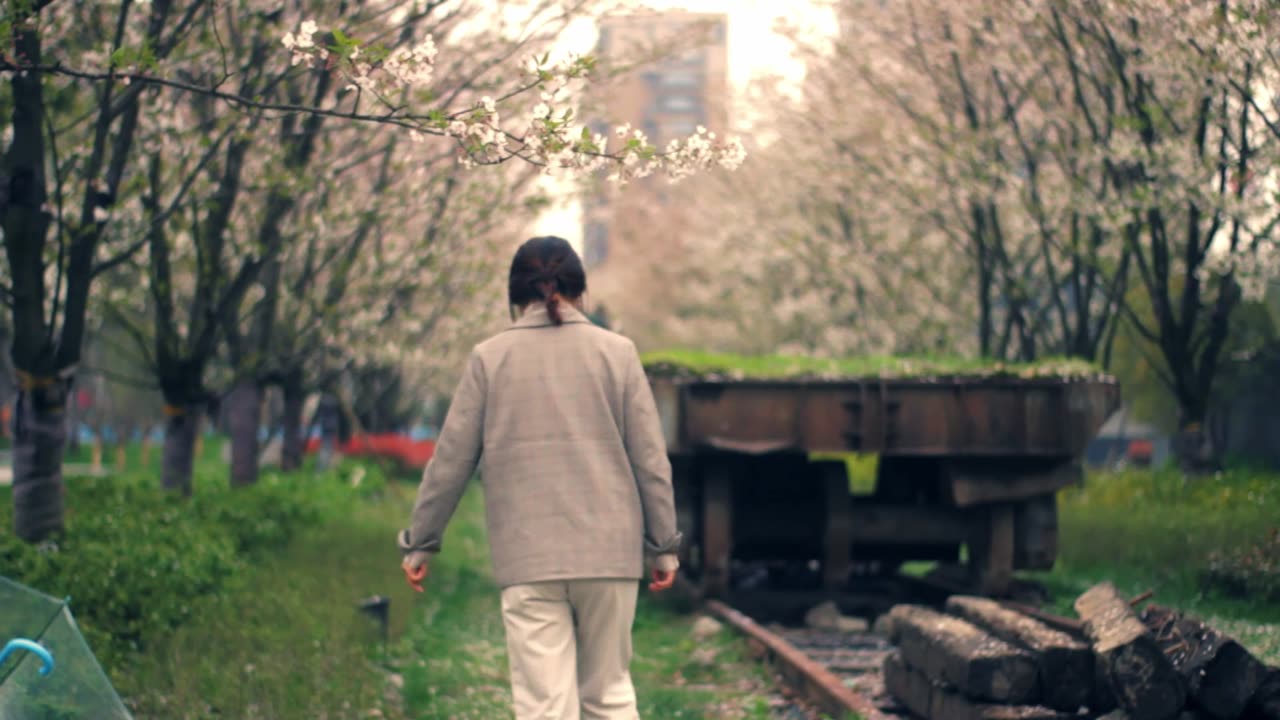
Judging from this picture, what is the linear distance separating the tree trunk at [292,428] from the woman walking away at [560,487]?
59.9ft

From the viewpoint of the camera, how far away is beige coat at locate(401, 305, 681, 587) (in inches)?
182

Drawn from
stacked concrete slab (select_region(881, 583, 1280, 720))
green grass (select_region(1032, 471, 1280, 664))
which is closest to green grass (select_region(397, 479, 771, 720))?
stacked concrete slab (select_region(881, 583, 1280, 720))

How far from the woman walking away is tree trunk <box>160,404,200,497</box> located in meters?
10.3

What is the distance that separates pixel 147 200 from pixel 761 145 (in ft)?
62.4

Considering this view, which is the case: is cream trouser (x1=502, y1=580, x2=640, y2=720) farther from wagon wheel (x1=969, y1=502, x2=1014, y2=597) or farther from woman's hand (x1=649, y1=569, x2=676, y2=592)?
wagon wheel (x1=969, y1=502, x2=1014, y2=597)

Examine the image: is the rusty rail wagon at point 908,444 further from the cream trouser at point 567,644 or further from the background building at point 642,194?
the cream trouser at point 567,644

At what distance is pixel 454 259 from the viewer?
18.4 m

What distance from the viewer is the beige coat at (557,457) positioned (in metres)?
4.62

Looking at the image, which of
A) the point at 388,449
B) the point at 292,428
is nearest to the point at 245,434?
the point at 292,428

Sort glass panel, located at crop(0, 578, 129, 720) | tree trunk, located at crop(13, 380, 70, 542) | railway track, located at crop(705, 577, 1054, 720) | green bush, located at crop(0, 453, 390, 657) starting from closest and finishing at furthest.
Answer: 1. glass panel, located at crop(0, 578, 129, 720)
2. railway track, located at crop(705, 577, 1054, 720)
3. green bush, located at crop(0, 453, 390, 657)
4. tree trunk, located at crop(13, 380, 70, 542)

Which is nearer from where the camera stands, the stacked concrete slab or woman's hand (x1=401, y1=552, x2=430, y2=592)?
woman's hand (x1=401, y1=552, x2=430, y2=592)

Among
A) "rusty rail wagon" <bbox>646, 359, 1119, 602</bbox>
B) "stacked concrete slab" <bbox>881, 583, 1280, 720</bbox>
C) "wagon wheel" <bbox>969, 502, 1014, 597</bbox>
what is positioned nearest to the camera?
"stacked concrete slab" <bbox>881, 583, 1280, 720</bbox>

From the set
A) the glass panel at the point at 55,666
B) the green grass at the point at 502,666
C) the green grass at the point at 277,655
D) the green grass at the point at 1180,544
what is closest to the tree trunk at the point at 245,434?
the green grass at the point at 502,666

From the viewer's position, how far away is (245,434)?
62.8ft
